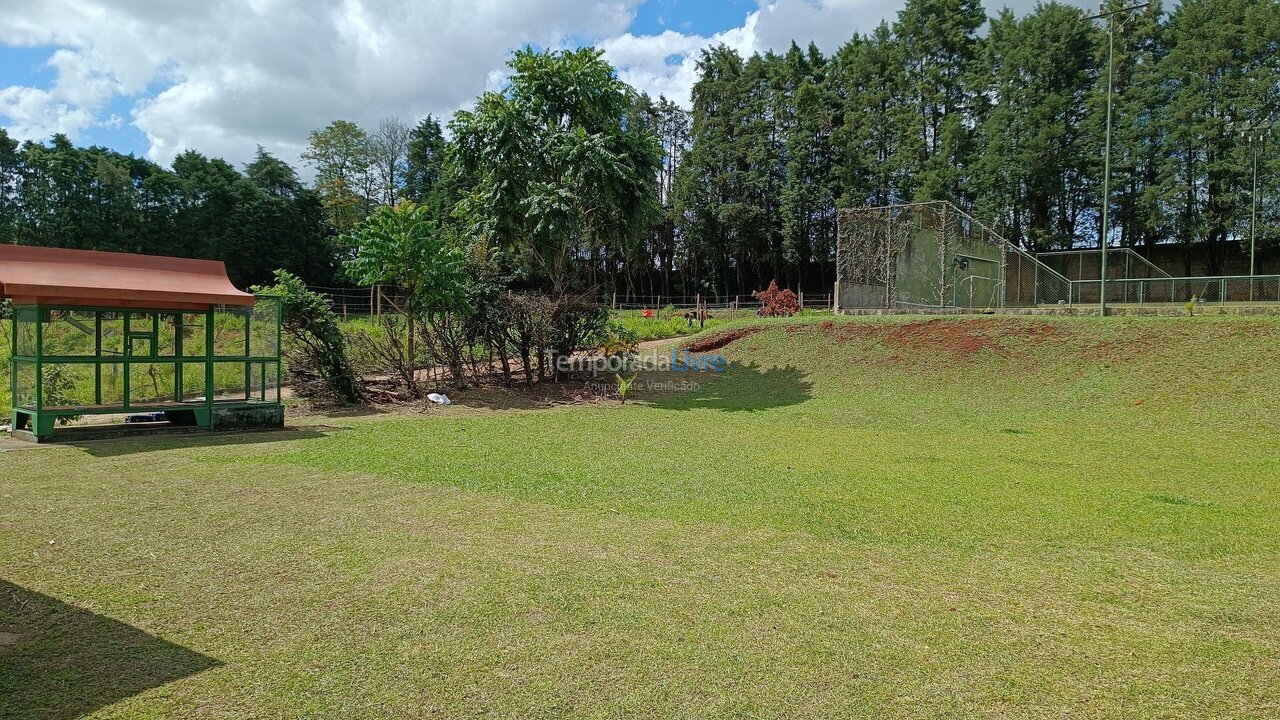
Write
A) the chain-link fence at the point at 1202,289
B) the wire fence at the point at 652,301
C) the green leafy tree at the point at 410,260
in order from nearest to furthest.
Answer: the green leafy tree at the point at 410,260 < the chain-link fence at the point at 1202,289 < the wire fence at the point at 652,301

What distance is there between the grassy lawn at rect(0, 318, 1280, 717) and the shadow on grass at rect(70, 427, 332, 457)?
0.11 m

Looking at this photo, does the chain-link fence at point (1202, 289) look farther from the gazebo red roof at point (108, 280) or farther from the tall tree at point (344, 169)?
the tall tree at point (344, 169)

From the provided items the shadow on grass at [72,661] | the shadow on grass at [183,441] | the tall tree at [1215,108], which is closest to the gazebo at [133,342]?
the shadow on grass at [183,441]

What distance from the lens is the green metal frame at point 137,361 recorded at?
8.49 metres

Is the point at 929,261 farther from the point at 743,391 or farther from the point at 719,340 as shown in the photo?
the point at 743,391

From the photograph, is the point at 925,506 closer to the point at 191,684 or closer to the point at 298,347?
the point at 191,684

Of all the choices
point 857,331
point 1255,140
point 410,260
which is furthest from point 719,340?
point 1255,140

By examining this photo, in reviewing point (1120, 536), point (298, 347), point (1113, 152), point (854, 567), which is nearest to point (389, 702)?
point (854, 567)

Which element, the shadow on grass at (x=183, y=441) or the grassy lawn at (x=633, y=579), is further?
the shadow on grass at (x=183, y=441)

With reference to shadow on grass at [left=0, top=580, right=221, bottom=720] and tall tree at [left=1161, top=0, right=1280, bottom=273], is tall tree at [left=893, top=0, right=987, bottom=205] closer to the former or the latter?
tall tree at [left=1161, top=0, right=1280, bottom=273]

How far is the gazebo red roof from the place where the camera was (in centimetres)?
815

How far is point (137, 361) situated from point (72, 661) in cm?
779

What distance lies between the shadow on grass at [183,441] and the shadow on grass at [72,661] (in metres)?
5.30

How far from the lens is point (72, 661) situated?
2.97 metres
